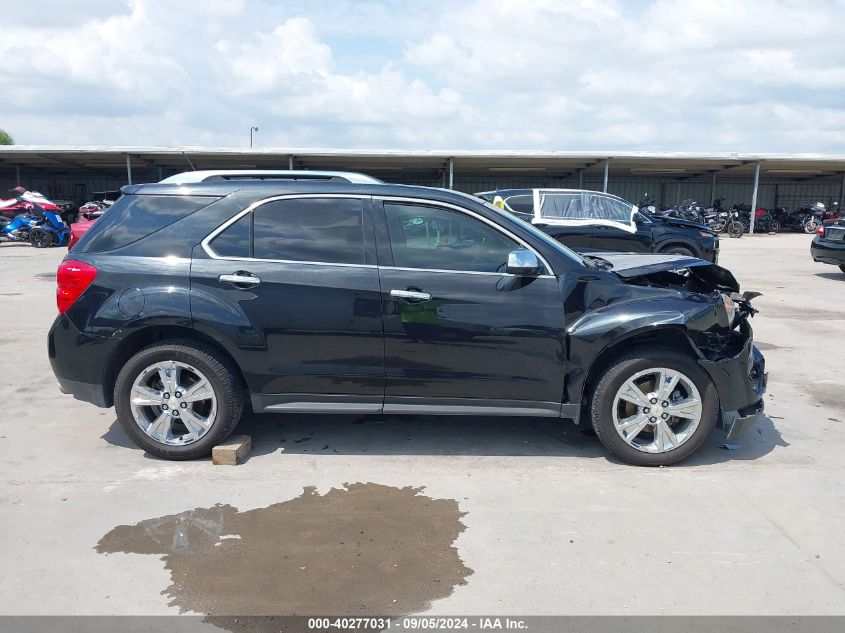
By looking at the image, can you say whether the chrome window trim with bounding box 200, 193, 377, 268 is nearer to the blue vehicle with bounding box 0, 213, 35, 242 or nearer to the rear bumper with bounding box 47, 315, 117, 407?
the rear bumper with bounding box 47, 315, 117, 407

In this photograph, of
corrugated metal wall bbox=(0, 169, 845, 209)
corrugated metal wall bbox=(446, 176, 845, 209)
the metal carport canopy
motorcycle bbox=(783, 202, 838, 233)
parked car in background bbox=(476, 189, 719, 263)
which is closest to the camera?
parked car in background bbox=(476, 189, 719, 263)

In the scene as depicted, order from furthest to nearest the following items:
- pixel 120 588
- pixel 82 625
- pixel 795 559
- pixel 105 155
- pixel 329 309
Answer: pixel 105 155
pixel 329 309
pixel 795 559
pixel 120 588
pixel 82 625

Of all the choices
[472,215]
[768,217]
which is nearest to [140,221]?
[472,215]

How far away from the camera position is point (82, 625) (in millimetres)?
2793

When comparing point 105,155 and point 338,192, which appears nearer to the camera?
point 338,192

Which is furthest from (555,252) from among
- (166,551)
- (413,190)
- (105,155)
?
(105,155)

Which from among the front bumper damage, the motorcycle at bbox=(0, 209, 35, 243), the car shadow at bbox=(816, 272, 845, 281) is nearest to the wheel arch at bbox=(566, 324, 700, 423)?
the front bumper damage

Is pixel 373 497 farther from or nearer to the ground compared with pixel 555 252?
nearer to the ground

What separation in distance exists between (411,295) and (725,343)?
2156mm

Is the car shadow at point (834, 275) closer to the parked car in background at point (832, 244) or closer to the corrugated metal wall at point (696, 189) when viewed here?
the parked car in background at point (832, 244)

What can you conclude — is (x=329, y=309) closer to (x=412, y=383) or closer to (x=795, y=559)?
(x=412, y=383)

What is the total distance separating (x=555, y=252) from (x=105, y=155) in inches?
1085

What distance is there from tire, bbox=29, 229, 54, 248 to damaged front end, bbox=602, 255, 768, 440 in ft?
68.1

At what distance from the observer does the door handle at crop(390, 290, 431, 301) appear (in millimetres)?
4242
